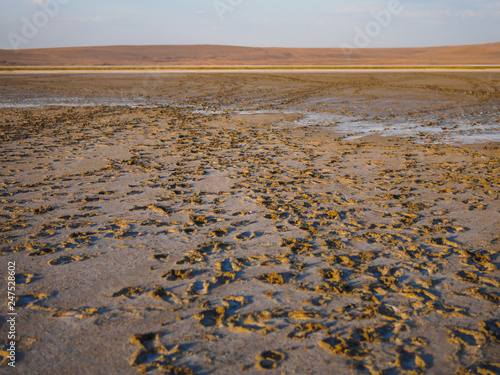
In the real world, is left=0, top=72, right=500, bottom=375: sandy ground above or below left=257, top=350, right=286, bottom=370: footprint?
above

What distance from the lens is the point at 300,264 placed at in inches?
129

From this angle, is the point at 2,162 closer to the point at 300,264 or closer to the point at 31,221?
the point at 31,221

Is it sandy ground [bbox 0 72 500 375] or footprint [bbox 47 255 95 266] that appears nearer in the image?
sandy ground [bbox 0 72 500 375]

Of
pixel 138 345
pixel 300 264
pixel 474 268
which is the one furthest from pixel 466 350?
pixel 138 345

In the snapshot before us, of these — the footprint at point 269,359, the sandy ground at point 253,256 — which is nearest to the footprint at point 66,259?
the sandy ground at point 253,256

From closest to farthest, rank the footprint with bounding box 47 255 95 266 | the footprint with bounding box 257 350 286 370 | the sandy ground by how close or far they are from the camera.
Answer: the footprint with bounding box 257 350 286 370 < the sandy ground < the footprint with bounding box 47 255 95 266

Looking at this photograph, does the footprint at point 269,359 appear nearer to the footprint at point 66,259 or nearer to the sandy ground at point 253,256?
the sandy ground at point 253,256

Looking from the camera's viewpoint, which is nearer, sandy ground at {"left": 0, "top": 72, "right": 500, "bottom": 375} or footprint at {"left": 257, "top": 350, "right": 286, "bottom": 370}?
footprint at {"left": 257, "top": 350, "right": 286, "bottom": 370}

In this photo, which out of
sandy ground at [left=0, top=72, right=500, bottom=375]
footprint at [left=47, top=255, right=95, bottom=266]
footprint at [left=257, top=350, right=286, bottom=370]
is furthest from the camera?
footprint at [left=47, top=255, right=95, bottom=266]

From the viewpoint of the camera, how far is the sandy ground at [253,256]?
2340mm

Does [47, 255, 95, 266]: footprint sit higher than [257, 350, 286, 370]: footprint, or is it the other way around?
[47, 255, 95, 266]: footprint

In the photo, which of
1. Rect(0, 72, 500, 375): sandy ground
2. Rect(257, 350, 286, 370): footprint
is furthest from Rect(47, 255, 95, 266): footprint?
Rect(257, 350, 286, 370): footprint

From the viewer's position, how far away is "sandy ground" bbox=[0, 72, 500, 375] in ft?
7.68

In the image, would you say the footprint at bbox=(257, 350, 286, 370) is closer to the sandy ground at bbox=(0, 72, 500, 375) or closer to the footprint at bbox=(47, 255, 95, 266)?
the sandy ground at bbox=(0, 72, 500, 375)
